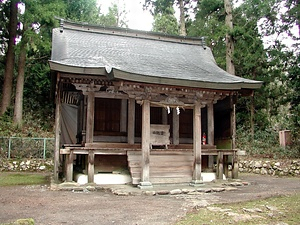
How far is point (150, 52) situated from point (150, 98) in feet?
14.5

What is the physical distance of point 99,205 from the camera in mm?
6430

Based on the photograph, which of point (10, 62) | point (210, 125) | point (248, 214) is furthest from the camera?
point (10, 62)

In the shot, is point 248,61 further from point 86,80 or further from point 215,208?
point 215,208

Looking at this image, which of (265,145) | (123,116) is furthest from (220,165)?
(265,145)

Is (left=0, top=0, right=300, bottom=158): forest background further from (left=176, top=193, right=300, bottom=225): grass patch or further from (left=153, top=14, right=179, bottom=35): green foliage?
(left=176, top=193, right=300, bottom=225): grass patch

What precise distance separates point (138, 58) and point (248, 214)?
24.9 feet

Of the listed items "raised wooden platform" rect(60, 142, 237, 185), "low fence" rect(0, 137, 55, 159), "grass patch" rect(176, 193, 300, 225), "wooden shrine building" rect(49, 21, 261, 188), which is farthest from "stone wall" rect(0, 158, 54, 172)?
"grass patch" rect(176, 193, 300, 225)

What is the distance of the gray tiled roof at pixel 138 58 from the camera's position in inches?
340

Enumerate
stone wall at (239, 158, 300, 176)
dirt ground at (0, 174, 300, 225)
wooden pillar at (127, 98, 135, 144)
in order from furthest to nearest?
stone wall at (239, 158, 300, 176), wooden pillar at (127, 98, 135, 144), dirt ground at (0, 174, 300, 225)

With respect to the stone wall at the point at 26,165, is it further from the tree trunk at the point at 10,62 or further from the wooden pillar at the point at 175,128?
the wooden pillar at the point at 175,128

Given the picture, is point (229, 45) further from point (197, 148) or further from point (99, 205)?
point (99, 205)

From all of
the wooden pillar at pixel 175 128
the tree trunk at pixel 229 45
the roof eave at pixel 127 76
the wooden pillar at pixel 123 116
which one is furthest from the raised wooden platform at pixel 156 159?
the tree trunk at pixel 229 45

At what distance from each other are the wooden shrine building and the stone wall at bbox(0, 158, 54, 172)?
3284 millimetres

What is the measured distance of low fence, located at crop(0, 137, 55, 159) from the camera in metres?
15.3
